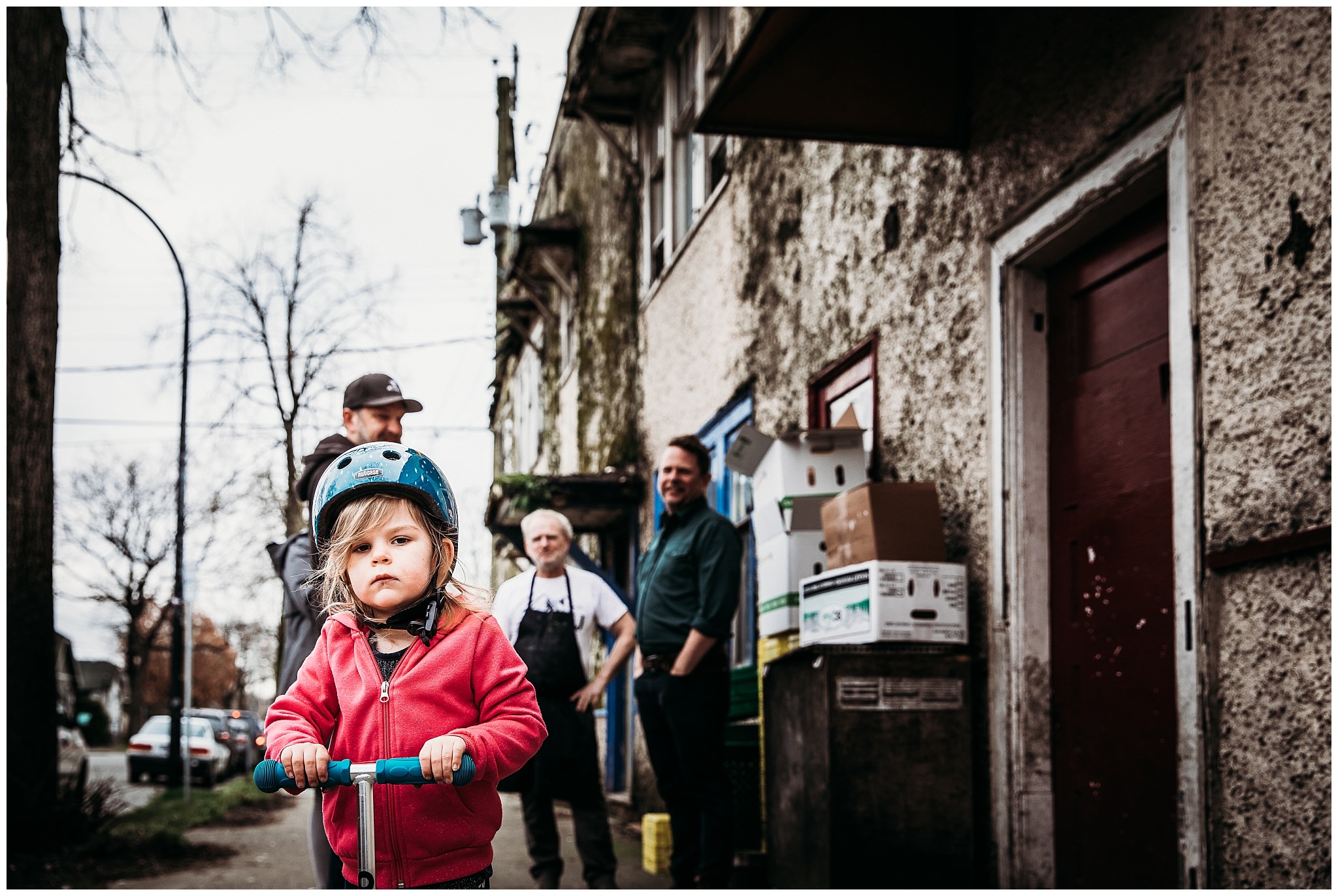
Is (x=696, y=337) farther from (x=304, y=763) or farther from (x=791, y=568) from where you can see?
(x=304, y=763)

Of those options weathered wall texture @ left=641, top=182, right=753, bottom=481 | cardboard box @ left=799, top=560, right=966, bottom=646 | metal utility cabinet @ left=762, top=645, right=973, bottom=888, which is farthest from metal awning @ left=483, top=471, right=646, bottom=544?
metal utility cabinet @ left=762, top=645, right=973, bottom=888

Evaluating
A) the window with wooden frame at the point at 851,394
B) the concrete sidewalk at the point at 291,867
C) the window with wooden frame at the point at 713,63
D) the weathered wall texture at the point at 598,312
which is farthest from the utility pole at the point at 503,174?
the window with wooden frame at the point at 851,394

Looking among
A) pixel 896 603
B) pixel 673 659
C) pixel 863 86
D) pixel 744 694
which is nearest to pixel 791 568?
pixel 673 659

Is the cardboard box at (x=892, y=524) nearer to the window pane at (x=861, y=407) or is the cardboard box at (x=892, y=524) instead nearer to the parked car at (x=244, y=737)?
the window pane at (x=861, y=407)

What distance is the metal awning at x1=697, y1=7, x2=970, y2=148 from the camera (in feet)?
18.7

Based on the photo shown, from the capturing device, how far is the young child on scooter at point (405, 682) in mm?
2416

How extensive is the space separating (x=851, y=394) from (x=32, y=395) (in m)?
4.70

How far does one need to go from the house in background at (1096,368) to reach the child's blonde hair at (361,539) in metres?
2.36

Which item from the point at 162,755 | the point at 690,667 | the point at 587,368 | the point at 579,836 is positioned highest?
the point at 587,368

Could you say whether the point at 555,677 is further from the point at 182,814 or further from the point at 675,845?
the point at 182,814

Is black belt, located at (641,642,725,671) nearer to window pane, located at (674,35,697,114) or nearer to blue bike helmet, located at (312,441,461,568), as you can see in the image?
blue bike helmet, located at (312,441,461,568)

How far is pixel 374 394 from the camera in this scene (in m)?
3.67

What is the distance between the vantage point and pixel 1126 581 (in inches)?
189

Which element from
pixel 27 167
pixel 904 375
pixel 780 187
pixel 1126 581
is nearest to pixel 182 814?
pixel 27 167
